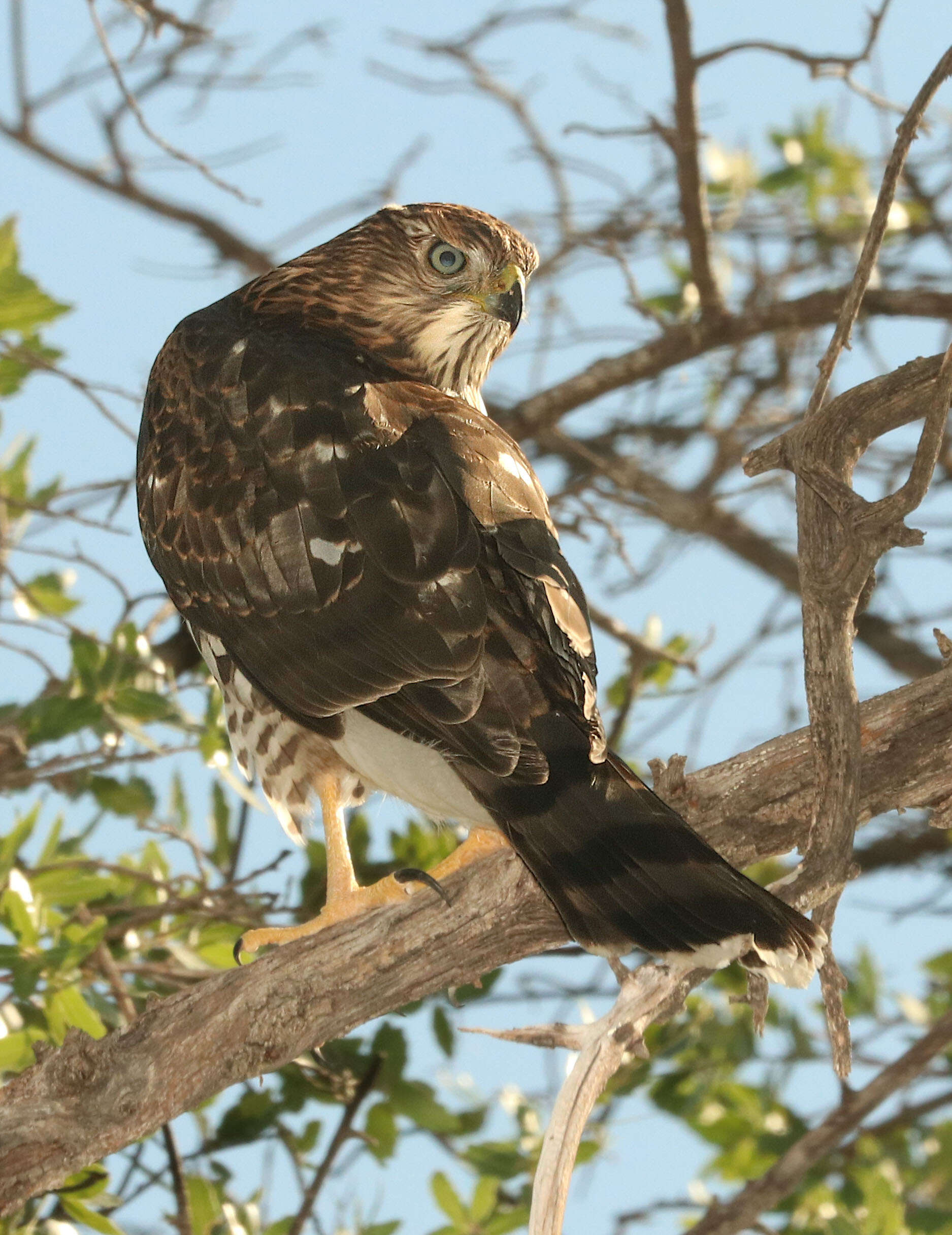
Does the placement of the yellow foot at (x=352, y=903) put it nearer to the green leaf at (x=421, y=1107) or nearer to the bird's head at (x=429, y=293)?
the green leaf at (x=421, y=1107)

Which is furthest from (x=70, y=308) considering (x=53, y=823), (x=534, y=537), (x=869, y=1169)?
(x=869, y=1169)

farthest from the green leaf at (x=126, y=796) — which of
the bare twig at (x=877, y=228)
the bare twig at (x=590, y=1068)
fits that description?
the bare twig at (x=877, y=228)

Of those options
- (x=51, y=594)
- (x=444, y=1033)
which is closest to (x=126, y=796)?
(x=51, y=594)

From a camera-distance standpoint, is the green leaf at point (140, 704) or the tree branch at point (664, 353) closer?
the green leaf at point (140, 704)

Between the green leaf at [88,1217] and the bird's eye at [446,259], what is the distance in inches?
92.8

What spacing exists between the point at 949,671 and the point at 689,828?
0.67 meters

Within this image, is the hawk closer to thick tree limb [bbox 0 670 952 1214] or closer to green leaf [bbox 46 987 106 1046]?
thick tree limb [bbox 0 670 952 1214]

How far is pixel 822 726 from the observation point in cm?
254

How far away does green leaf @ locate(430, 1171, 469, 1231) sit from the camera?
3.57 meters

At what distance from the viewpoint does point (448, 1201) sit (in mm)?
3584

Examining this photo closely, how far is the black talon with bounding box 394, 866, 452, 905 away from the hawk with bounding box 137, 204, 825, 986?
7cm

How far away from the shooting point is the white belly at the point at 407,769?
279 cm

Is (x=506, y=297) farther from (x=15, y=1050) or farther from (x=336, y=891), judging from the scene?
(x=15, y=1050)

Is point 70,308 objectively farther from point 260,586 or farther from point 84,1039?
point 84,1039
